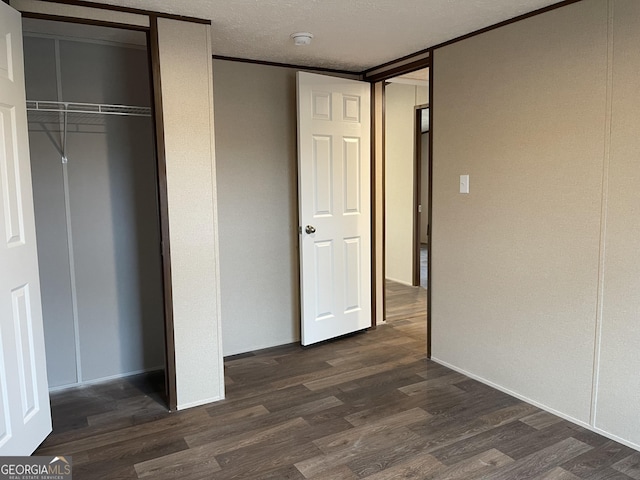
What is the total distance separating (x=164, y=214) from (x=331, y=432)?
4.91 feet

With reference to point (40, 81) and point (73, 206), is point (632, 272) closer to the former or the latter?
point (73, 206)

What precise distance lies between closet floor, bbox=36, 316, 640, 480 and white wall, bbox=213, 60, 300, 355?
48 cm

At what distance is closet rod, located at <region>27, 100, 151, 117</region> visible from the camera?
2.88 metres

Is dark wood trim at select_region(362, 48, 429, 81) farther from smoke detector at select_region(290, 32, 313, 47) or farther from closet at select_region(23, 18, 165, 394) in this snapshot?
closet at select_region(23, 18, 165, 394)

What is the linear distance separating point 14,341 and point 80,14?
1626mm

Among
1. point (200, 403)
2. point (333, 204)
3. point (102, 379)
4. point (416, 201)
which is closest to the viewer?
point (200, 403)

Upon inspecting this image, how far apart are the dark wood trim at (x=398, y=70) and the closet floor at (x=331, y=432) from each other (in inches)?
86.0

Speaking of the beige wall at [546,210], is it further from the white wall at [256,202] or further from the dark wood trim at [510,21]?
the white wall at [256,202]

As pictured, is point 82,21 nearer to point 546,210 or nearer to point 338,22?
point 338,22

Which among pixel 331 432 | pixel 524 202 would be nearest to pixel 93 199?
pixel 331 432

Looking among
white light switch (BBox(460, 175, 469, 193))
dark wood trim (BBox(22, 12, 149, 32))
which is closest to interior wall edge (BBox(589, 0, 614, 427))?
white light switch (BBox(460, 175, 469, 193))

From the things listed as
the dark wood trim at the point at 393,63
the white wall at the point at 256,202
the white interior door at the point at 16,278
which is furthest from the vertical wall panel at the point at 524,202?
the white interior door at the point at 16,278

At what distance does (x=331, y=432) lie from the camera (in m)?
2.56

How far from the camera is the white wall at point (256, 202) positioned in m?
3.54
